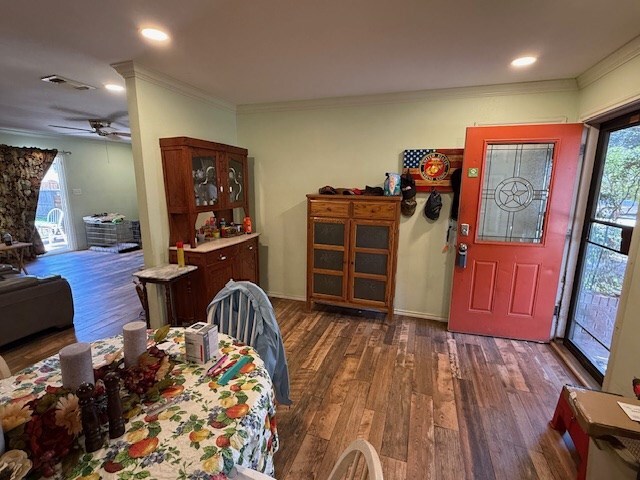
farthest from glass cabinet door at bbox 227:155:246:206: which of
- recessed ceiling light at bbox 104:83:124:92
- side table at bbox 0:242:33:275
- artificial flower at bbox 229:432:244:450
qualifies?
side table at bbox 0:242:33:275

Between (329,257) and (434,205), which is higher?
(434,205)

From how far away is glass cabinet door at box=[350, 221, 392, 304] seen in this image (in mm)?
3176

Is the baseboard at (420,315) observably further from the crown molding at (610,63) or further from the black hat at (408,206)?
the crown molding at (610,63)

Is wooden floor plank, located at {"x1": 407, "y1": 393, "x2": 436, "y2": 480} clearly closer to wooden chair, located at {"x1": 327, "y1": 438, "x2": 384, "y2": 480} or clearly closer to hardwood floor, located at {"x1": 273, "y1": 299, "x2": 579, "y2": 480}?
hardwood floor, located at {"x1": 273, "y1": 299, "x2": 579, "y2": 480}

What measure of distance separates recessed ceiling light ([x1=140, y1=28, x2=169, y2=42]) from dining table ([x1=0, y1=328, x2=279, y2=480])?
189cm

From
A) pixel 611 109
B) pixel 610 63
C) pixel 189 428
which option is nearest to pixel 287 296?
pixel 189 428

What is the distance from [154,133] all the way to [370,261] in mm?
2367

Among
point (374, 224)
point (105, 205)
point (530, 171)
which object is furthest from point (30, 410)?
point (105, 205)

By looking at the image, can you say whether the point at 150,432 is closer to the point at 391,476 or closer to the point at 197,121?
the point at 391,476

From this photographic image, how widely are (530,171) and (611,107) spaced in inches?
27.9

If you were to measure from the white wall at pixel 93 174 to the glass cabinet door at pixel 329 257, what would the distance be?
6064 mm

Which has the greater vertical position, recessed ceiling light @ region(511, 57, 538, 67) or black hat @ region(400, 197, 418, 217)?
recessed ceiling light @ region(511, 57, 538, 67)

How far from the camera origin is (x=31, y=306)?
289cm

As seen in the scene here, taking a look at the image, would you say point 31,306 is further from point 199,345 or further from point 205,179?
point 199,345
